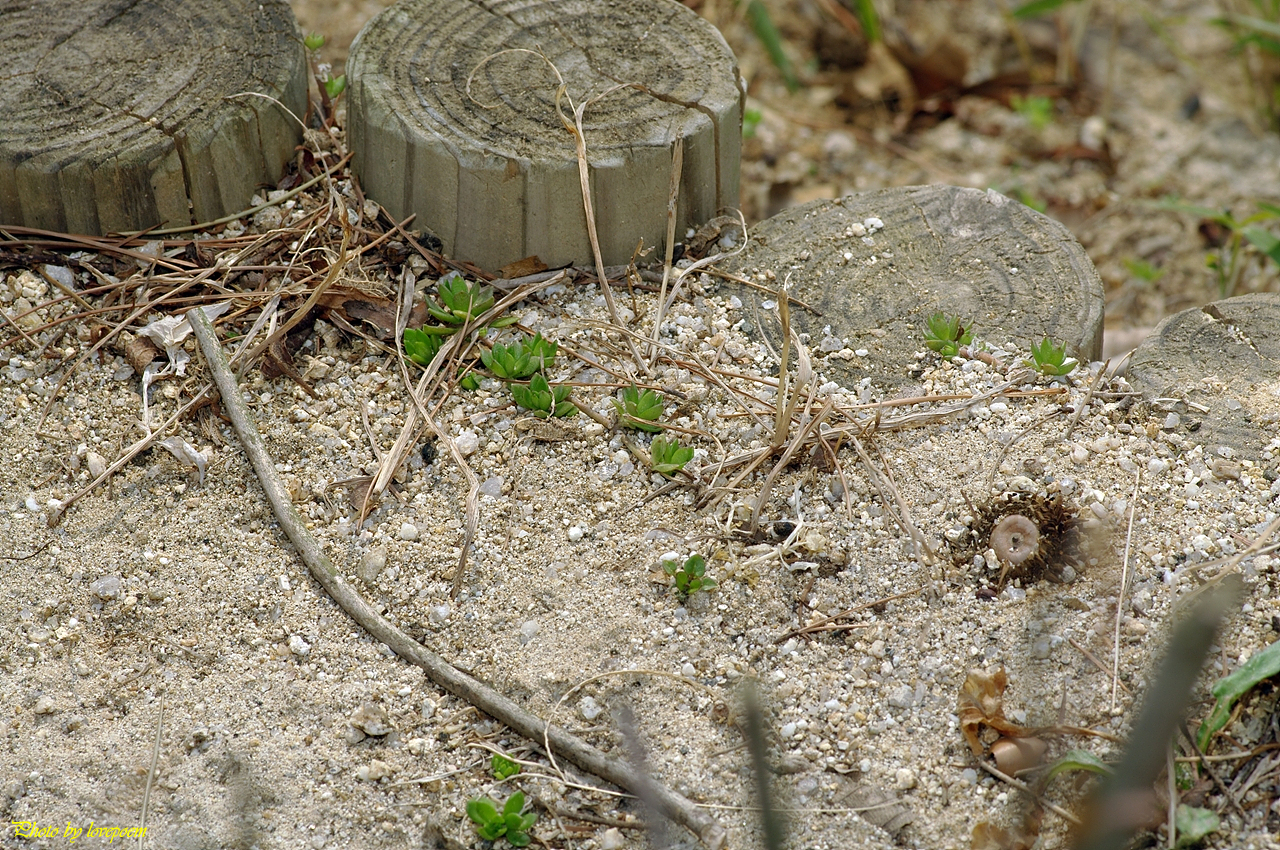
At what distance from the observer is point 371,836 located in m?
1.74

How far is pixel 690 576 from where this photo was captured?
6.56ft

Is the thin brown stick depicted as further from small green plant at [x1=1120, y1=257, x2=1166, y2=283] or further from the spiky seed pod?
small green plant at [x1=1120, y1=257, x2=1166, y2=283]

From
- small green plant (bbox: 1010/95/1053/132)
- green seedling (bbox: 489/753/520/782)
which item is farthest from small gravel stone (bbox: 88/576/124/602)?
small green plant (bbox: 1010/95/1053/132)

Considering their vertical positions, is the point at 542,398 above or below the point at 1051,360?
below

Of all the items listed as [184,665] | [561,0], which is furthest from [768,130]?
[184,665]

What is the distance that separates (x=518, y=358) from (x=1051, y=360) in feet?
3.89

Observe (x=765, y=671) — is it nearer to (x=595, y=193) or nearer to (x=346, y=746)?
(x=346, y=746)

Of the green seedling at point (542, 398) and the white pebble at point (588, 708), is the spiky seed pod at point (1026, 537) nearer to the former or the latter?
the white pebble at point (588, 708)

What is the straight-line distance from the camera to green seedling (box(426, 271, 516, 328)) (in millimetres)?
2428

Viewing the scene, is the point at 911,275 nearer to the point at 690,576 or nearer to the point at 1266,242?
the point at 690,576

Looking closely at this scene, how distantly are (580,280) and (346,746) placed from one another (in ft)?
4.11

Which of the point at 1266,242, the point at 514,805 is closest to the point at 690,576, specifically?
the point at 514,805

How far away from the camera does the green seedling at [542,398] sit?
2.30 meters

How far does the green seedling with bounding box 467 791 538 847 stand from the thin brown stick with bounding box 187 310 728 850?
0.14 m
